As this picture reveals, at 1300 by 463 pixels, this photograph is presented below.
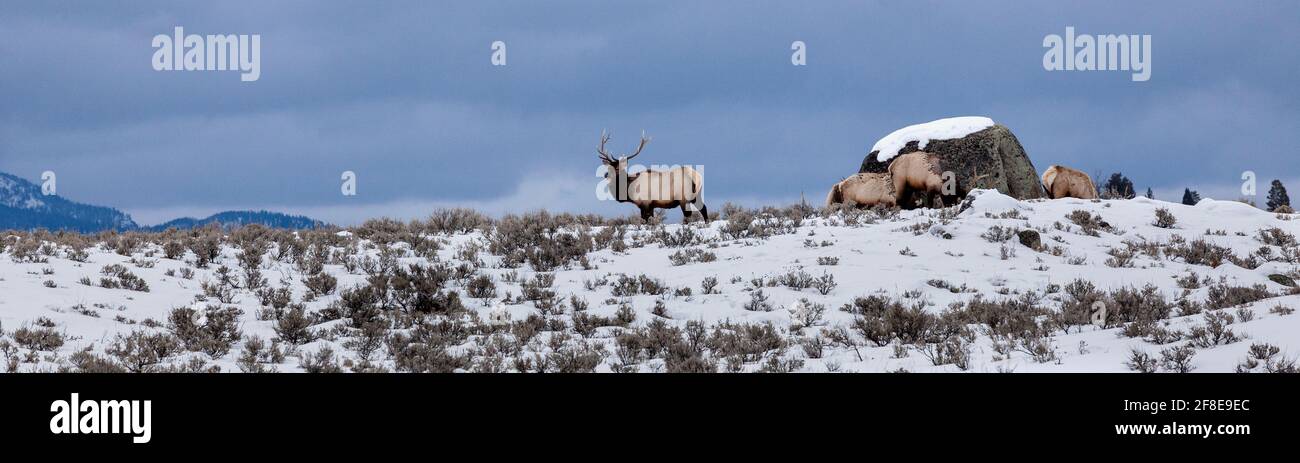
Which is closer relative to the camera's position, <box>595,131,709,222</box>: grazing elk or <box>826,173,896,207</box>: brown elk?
<box>595,131,709,222</box>: grazing elk

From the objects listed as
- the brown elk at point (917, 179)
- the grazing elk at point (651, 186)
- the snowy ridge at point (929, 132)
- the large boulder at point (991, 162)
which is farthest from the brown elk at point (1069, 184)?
the grazing elk at point (651, 186)

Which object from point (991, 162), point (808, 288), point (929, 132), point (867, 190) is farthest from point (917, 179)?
point (808, 288)

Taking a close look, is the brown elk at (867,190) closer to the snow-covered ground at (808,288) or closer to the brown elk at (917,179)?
the brown elk at (917,179)

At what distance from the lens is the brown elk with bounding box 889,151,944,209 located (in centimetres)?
2159

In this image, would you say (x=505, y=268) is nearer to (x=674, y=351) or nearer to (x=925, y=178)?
(x=674, y=351)

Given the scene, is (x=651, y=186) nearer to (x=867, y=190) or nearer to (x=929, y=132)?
(x=867, y=190)

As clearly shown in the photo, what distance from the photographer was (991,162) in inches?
945

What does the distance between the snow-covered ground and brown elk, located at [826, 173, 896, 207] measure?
2.67 m

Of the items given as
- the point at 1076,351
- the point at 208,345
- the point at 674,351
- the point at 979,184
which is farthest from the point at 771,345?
the point at 979,184

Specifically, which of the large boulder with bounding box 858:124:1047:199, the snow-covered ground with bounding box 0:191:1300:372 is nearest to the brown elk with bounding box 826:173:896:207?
the large boulder with bounding box 858:124:1047:199

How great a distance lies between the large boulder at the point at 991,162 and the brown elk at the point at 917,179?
185 centimetres

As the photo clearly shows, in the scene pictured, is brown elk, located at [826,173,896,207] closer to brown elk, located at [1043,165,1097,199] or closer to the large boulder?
the large boulder
